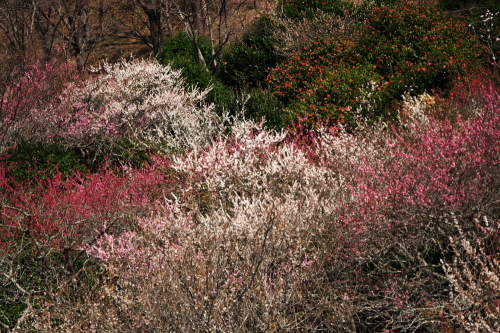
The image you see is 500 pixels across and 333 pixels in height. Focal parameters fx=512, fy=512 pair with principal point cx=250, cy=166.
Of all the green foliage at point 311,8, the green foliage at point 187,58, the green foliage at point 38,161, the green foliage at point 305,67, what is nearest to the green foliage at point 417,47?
the green foliage at point 305,67

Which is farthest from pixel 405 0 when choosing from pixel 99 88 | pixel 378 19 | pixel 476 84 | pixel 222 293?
pixel 222 293

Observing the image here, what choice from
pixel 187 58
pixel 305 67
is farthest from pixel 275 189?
pixel 187 58

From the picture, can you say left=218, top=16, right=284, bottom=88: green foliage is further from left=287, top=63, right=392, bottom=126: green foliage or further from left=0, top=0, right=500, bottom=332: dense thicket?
left=287, top=63, right=392, bottom=126: green foliage

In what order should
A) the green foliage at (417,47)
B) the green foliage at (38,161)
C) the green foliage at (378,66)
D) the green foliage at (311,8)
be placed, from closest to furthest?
the green foliage at (38,161) < the green foliage at (378,66) < the green foliage at (417,47) < the green foliage at (311,8)

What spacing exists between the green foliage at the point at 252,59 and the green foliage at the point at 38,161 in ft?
24.1

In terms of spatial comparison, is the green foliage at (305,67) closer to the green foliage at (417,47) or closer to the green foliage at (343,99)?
the green foliage at (417,47)

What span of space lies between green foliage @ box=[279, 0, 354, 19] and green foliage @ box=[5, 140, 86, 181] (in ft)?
32.5

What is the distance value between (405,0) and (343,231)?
36.4 ft

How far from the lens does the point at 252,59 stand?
16.2 meters

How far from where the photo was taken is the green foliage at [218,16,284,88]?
16031mm

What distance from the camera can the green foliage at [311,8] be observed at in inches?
658

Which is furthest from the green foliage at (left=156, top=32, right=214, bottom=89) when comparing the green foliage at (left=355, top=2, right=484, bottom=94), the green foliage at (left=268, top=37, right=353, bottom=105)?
the green foliage at (left=355, top=2, right=484, bottom=94)

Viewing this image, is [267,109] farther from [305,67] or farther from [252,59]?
[252,59]

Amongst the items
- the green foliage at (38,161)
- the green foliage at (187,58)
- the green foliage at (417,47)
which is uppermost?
the green foliage at (417,47)
